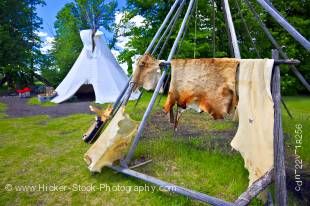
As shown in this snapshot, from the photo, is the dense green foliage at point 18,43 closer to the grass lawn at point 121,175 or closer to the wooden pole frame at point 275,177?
the grass lawn at point 121,175

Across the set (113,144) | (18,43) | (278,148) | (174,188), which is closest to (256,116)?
(278,148)

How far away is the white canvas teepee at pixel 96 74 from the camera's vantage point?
1392 centimetres

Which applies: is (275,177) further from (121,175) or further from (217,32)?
(217,32)

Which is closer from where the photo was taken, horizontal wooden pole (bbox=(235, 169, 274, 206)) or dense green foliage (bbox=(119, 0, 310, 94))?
horizontal wooden pole (bbox=(235, 169, 274, 206))

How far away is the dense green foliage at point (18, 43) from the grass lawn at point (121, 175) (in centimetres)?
1674

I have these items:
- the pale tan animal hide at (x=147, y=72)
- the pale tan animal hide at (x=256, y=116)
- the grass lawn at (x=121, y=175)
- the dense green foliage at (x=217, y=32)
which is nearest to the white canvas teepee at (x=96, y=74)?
the dense green foliage at (x=217, y=32)

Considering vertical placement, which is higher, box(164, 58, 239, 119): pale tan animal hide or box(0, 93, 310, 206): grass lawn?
box(164, 58, 239, 119): pale tan animal hide

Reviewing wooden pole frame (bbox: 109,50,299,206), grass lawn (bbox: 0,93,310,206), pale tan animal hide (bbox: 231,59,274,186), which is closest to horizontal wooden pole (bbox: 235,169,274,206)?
wooden pole frame (bbox: 109,50,299,206)

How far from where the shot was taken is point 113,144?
4551mm

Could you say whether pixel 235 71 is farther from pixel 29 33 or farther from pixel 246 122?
pixel 29 33

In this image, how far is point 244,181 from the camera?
4.07 metres

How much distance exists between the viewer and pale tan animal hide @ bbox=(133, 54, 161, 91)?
4.88 metres

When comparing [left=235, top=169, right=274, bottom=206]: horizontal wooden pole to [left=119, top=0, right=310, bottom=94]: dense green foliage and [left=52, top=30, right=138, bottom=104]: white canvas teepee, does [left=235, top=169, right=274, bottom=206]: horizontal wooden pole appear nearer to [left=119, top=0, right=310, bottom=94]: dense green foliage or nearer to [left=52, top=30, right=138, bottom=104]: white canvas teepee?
[left=52, top=30, right=138, bottom=104]: white canvas teepee

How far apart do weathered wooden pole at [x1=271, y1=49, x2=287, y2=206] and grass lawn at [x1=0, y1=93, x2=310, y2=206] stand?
0.57 meters
